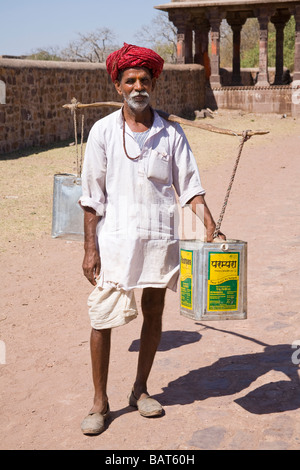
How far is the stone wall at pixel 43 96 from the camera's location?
13906mm

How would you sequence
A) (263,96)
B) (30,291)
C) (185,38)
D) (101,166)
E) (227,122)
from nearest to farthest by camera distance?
1. (101,166)
2. (30,291)
3. (227,122)
4. (263,96)
5. (185,38)

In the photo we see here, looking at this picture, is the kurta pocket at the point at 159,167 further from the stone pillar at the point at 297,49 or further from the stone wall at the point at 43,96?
the stone pillar at the point at 297,49

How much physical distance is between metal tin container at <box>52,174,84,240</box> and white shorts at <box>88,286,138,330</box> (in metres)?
0.79

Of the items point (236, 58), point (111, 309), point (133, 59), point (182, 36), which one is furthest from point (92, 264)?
point (236, 58)

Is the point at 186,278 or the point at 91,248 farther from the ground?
the point at 91,248

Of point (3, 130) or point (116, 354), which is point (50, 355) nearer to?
point (116, 354)

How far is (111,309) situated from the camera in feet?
10.8

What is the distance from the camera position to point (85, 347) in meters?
4.48

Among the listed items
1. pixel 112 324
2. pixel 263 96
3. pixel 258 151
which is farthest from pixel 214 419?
pixel 263 96

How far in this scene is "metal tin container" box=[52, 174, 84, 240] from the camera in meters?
4.05

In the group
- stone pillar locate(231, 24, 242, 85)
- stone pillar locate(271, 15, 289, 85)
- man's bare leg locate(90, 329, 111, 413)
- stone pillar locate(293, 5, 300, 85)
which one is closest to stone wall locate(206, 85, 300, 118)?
stone pillar locate(293, 5, 300, 85)

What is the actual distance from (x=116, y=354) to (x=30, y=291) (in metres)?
1.64

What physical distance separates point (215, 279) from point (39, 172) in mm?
9632

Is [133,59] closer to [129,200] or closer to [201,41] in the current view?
[129,200]
